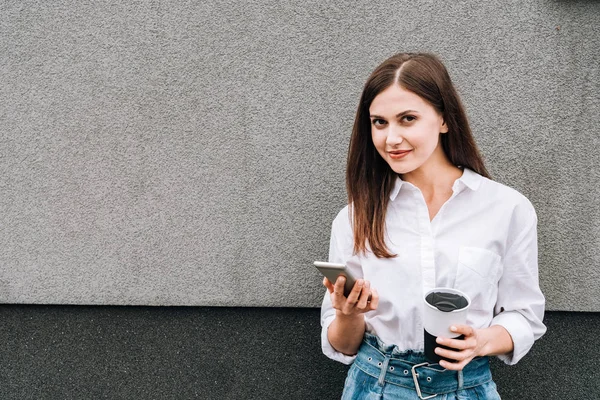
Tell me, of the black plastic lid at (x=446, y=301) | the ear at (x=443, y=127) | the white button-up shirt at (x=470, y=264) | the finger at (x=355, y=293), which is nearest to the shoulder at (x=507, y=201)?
the white button-up shirt at (x=470, y=264)

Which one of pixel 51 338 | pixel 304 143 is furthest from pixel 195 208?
pixel 51 338

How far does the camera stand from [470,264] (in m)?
1.63

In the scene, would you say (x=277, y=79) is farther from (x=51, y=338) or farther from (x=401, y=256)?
(x=51, y=338)

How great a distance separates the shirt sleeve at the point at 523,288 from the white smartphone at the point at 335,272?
55cm

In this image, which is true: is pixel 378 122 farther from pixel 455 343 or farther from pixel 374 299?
pixel 455 343

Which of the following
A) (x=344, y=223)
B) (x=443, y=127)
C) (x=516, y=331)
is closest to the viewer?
(x=516, y=331)

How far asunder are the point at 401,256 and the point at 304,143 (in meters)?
0.87

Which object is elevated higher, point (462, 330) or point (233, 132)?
point (233, 132)

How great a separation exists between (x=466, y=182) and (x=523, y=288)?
1.30ft

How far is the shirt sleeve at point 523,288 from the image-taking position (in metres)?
1.65

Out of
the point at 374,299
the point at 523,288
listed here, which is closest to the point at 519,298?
the point at 523,288

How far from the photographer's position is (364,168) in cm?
184

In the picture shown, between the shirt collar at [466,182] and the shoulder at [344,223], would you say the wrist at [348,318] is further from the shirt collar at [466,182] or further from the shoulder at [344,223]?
the shirt collar at [466,182]

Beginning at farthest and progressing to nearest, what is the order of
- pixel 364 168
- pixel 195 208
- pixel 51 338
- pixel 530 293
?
pixel 51 338 → pixel 195 208 → pixel 364 168 → pixel 530 293
